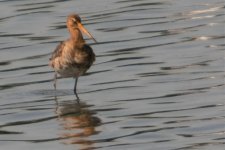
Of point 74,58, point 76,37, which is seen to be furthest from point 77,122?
point 76,37

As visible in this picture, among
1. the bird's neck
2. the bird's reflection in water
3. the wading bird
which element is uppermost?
the bird's neck

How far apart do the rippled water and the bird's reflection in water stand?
0.02 m

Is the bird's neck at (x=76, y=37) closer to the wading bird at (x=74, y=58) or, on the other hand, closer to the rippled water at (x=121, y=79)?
the wading bird at (x=74, y=58)

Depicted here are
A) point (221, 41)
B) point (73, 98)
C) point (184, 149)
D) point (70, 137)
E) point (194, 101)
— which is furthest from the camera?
point (221, 41)

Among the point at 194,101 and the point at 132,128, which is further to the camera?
the point at 194,101

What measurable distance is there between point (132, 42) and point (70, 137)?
26.5ft

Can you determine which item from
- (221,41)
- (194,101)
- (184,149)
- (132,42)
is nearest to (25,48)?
(132,42)

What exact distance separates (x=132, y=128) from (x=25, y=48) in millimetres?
7825

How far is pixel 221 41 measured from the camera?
23.2m

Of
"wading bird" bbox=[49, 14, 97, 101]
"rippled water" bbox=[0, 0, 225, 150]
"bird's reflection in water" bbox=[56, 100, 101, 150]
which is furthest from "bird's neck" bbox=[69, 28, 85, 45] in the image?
"bird's reflection in water" bbox=[56, 100, 101, 150]

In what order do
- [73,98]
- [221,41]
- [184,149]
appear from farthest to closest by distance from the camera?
[221,41] < [73,98] < [184,149]

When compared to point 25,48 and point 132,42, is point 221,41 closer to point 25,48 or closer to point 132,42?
point 132,42

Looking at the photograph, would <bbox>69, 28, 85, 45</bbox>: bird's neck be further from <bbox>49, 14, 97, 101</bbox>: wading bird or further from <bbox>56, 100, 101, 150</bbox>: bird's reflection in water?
<bbox>56, 100, 101, 150</bbox>: bird's reflection in water

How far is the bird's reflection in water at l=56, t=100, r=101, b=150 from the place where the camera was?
15.9m
